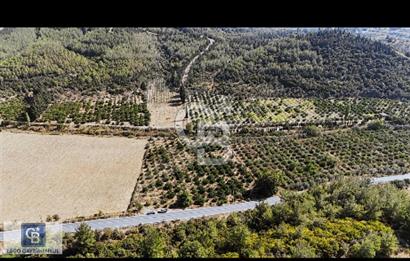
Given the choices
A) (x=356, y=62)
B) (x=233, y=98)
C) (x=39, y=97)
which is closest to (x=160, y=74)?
(x=233, y=98)

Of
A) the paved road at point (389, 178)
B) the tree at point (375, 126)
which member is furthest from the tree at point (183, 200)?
Result: the tree at point (375, 126)

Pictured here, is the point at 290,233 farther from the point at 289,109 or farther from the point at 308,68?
the point at 308,68

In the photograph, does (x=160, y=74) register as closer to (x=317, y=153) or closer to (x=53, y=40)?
(x=53, y=40)

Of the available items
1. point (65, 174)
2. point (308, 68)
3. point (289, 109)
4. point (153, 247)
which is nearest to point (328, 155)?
point (289, 109)
